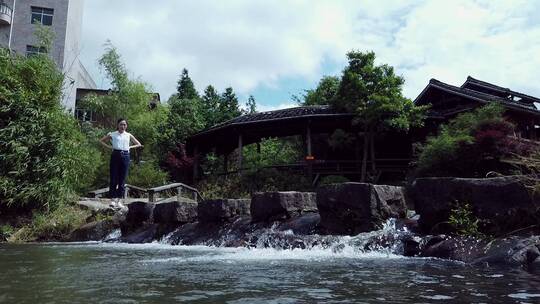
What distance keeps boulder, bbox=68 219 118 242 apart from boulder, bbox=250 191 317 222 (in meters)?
4.19

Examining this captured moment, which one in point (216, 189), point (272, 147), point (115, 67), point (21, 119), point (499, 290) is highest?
point (115, 67)

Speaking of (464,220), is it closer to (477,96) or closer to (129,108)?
(477,96)

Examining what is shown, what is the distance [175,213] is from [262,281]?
6.80 metres

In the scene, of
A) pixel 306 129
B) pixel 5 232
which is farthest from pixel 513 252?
pixel 306 129

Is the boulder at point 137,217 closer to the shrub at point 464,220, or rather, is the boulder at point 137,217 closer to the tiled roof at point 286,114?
the shrub at point 464,220

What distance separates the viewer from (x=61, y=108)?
1295 cm

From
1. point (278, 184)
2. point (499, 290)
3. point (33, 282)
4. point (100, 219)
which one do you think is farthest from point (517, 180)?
point (278, 184)

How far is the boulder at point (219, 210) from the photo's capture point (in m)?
9.62

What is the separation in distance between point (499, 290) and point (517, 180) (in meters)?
2.96

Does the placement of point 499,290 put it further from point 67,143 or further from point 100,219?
point 67,143

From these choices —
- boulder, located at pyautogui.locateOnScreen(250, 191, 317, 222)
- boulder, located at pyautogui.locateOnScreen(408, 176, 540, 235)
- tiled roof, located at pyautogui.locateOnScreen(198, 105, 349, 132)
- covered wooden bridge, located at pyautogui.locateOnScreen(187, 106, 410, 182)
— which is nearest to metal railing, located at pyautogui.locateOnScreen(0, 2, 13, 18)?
covered wooden bridge, located at pyautogui.locateOnScreen(187, 106, 410, 182)

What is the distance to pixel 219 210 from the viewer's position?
31.4 ft

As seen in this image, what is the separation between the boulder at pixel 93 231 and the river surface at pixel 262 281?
5.60 metres

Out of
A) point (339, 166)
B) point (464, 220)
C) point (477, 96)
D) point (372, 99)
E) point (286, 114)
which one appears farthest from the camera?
point (286, 114)
